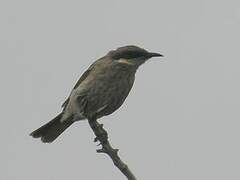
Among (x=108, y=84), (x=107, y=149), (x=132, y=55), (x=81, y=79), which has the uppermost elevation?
(x=81, y=79)

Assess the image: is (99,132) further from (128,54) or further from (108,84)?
(128,54)

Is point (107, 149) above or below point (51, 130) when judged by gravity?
below

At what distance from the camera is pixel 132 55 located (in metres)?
7.82

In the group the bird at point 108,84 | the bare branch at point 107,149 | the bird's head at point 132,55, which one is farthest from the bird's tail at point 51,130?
the bare branch at point 107,149

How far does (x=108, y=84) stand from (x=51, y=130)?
125 cm

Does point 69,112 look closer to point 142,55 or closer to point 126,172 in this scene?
point 142,55

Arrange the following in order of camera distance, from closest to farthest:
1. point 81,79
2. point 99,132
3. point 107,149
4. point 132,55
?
point 107,149, point 99,132, point 132,55, point 81,79

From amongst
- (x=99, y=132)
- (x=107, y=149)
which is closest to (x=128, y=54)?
(x=99, y=132)

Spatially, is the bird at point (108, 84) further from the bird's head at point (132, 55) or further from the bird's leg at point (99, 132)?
the bird's leg at point (99, 132)

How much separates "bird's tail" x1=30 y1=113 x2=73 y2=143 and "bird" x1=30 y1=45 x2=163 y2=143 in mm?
427

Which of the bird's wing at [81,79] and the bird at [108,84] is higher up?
the bird's wing at [81,79]

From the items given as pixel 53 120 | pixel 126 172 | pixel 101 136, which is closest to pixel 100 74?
pixel 53 120

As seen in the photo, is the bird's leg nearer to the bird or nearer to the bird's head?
the bird

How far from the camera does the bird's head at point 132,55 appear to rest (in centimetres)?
769
